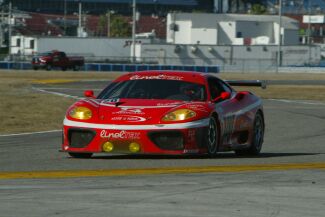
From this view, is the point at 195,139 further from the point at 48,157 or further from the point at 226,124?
the point at 48,157

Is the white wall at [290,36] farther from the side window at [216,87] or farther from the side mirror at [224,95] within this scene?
the side mirror at [224,95]

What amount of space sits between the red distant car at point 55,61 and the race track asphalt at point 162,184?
57635 millimetres

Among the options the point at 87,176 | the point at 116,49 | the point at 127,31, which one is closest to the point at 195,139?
the point at 87,176

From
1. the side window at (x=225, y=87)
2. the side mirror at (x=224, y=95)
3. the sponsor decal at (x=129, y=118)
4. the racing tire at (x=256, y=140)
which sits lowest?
the racing tire at (x=256, y=140)

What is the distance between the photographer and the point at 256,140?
14.0 metres

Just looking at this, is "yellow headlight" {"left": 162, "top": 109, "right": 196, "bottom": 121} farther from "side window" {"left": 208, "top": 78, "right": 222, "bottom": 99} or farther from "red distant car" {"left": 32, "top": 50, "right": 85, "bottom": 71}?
"red distant car" {"left": 32, "top": 50, "right": 85, "bottom": 71}

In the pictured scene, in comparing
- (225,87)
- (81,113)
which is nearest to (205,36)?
(225,87)

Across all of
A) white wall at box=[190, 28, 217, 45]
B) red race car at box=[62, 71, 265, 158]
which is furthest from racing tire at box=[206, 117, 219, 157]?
white wall at box=[190, 28, 217, 45]

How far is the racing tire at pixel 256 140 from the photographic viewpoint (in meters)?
13.8

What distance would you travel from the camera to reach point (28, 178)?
9.50 metres

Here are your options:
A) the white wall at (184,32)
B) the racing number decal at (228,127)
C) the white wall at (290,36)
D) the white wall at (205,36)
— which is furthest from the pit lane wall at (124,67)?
the racing number decal at (228,127)

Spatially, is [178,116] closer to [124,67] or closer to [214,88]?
[214,88]

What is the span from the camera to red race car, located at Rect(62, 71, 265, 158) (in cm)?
1194

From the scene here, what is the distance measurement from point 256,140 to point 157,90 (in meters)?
1.86
